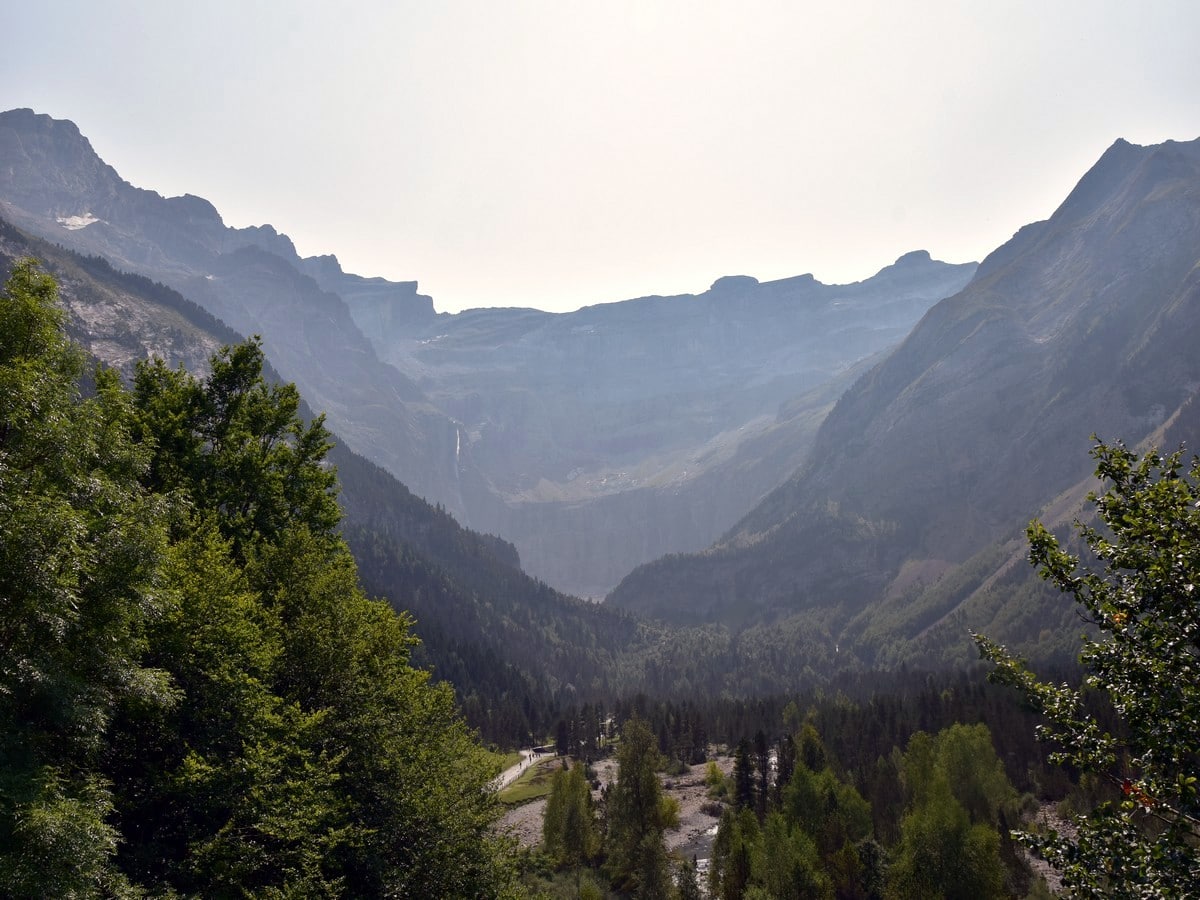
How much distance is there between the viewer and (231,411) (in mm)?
39188

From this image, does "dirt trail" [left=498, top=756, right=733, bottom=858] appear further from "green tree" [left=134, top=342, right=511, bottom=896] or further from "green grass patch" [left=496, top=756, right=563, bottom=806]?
"green tree" [left=134, top=342, right=511, bottom=896]

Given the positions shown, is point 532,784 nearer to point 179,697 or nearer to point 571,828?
point 571,828

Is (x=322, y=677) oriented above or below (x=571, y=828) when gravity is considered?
above

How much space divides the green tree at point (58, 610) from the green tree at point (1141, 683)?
815 inches

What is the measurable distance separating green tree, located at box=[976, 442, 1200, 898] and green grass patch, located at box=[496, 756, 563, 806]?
106621 millimetres

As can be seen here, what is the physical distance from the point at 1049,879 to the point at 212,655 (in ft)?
292

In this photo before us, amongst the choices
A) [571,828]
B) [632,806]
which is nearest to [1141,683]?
[632,806]

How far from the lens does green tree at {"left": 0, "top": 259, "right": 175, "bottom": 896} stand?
16094 millimetres

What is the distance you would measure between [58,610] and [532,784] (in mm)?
129557

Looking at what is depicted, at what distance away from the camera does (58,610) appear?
1803 centimetres

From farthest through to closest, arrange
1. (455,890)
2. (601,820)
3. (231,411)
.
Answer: (601,820) → (231,411) → (455,890)

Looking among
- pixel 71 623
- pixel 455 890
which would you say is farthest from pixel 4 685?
pixel 455 890

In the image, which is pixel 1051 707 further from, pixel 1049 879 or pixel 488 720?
pixel 488 720

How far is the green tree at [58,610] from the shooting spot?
52.8ft
